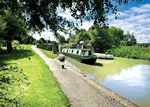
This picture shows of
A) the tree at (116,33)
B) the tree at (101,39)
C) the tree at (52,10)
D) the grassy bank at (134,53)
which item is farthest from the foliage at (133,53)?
the tree at (116,33)

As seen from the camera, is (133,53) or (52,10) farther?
(133,53)

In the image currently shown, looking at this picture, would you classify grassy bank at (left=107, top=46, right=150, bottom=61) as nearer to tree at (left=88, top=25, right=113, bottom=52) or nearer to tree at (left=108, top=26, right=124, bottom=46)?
tree at (left=88, top=25, right=113, bottom=52)

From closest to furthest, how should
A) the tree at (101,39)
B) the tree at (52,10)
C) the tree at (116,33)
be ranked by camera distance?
the tree at (52,10) → the tree at (101,39) → the tree at (116,33)

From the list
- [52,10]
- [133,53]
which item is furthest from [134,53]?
[52,10]

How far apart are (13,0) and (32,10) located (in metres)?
0.64

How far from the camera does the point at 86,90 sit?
5.18m

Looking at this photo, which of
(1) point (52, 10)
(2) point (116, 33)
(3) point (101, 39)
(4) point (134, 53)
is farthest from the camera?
(2) point (116, 33)

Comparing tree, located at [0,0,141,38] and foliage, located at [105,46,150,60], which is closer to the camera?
tree, located at [0,0,141,38]

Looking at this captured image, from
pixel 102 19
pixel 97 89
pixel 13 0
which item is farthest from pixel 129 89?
pixel 13 0

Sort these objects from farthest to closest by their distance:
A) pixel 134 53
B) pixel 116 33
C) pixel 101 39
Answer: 1. pixel 116 33
2. pixel 101 39
3. pixel 134 53

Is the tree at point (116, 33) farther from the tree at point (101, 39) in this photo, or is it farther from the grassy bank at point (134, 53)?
the grassy bank at point (134, 53)

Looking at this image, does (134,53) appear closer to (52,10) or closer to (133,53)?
(133,53)

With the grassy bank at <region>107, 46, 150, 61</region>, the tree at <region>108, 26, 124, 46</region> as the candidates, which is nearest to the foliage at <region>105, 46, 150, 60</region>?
the grassy bank at <region>107, 46, 150, 61</region>

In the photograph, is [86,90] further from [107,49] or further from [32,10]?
[107,49]
